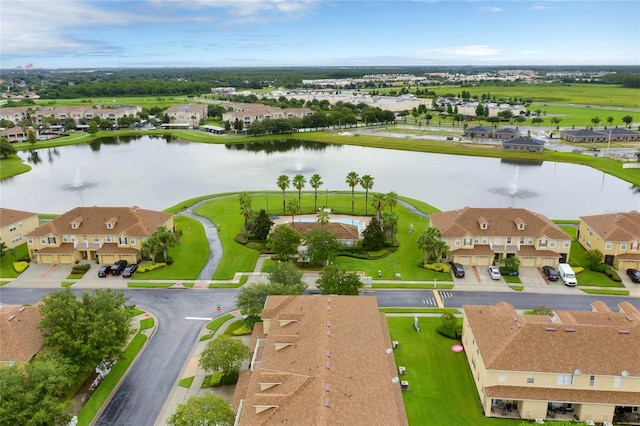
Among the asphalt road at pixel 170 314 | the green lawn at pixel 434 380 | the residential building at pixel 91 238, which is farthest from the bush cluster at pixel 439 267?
the residential building at pixel 91 238

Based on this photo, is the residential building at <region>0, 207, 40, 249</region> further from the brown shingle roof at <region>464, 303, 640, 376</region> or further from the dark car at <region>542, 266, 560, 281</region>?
the dark car at <region>542, 266, 560, 281</region>

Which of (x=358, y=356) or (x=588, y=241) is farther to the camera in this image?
(x=588, y=241)

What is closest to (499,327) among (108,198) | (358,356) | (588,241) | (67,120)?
(358,356)

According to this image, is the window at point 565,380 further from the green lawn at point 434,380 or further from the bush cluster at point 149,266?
the bush cluster at point 149,266

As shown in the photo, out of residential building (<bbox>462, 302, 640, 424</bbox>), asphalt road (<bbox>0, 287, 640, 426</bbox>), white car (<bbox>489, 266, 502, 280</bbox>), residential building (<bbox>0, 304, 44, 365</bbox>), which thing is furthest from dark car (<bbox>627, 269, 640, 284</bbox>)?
residential building (<bbox>0, 304, 44, 365</bbox>)

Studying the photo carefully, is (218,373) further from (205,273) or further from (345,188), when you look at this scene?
Result: (345,188)

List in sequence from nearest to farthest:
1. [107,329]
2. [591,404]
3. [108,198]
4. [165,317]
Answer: [591,404] → [107,329] → [165,317] → [108,198]
